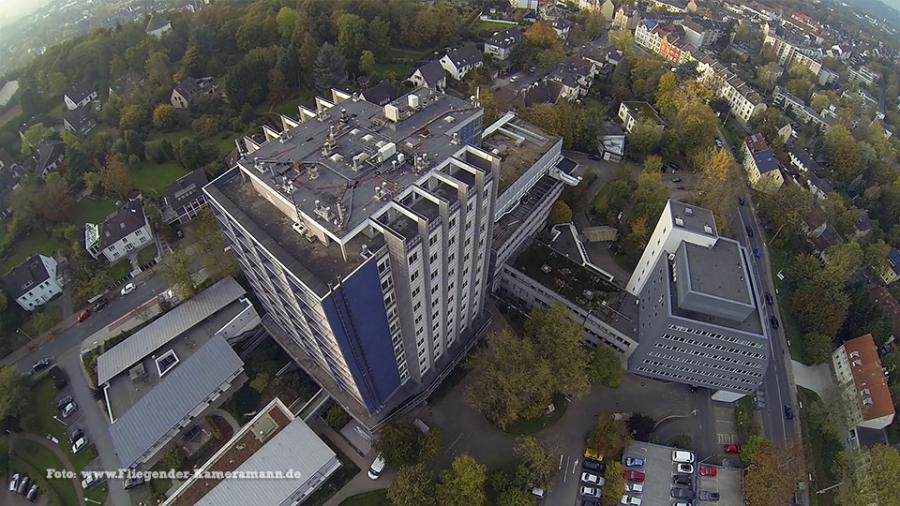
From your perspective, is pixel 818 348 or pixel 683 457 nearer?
pixel 683 457

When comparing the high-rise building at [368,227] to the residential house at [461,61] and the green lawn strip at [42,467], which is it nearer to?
the green lawn strip at [42,467]

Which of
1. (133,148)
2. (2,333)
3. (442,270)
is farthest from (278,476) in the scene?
(133,148)

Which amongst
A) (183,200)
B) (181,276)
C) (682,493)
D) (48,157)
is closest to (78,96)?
(48,157)

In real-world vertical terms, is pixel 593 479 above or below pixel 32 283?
below

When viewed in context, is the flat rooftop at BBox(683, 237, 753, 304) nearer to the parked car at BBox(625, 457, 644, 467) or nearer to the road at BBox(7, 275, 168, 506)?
the parked car at BBox(625, 457, 644, 467)

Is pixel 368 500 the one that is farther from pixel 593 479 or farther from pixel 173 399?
pixel 173 399

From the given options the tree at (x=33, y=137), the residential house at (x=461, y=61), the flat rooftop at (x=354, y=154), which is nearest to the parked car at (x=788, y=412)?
the flat rooftop at (x=354, y=154)
